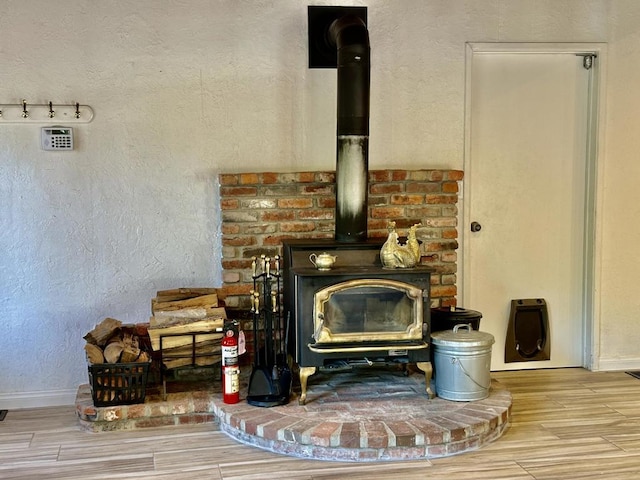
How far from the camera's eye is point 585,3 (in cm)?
396

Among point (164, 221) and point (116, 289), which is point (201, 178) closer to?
point (164, 221)

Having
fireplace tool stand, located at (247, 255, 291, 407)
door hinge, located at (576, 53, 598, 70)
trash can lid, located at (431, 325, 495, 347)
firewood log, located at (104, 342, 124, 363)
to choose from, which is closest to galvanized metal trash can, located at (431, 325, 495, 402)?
trash can lid, located at (431, 325, 495, 347)

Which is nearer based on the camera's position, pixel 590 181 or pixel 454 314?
pixel 454 314

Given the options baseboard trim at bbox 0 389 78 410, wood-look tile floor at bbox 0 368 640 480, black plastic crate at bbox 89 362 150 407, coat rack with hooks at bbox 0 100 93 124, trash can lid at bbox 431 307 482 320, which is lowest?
wood-look tile floor at bbox 0 368 640 480

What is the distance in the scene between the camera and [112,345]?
3.30m

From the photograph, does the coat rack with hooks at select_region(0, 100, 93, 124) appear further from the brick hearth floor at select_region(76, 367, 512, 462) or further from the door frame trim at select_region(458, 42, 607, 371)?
the door frame trim at select_region(458, 42, 607, 371)

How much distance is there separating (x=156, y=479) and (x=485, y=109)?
261 cm

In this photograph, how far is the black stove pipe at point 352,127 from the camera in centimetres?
345

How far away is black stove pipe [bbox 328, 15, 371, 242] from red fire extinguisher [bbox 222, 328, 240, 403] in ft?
2.48

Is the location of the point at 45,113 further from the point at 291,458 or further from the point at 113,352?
the point at 291,458

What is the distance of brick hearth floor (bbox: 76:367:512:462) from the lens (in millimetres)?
2900

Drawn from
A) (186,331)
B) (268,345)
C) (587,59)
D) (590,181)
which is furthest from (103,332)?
(587,59)

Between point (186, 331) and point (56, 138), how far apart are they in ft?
3.86

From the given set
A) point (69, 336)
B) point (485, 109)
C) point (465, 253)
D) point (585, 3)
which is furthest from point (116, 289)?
point (585, 3)
